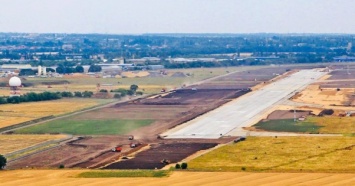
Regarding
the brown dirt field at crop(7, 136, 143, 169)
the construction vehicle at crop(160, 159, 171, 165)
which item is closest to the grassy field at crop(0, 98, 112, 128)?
the brown dirt field at crop(7, 136, 143, 169)

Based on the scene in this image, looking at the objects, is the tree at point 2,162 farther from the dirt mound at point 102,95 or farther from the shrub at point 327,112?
the dirt mound at point 102,95

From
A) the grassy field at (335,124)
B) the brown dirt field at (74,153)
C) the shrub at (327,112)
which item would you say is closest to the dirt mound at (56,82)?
the shrub at (327,112)

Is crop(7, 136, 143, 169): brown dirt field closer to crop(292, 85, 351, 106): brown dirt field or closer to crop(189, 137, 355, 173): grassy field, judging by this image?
crop(189, 137, 355, 173): grassy field

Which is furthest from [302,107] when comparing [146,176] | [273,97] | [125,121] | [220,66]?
[220,66]

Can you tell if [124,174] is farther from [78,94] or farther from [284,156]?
[78,94]

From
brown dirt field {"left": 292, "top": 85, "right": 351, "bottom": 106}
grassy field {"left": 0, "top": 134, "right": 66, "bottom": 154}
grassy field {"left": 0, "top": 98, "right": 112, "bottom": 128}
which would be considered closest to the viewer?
grassy field {"left": 0, "top": 134, "right": 66, "bottom": 154}

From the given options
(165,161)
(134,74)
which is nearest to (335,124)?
(165,161)
